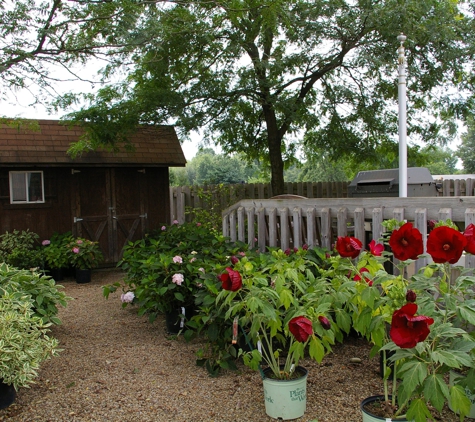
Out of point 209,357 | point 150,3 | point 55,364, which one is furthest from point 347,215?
point 150,3

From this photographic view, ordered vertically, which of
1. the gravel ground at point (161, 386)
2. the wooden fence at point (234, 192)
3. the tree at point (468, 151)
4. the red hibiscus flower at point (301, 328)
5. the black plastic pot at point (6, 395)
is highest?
the tree at point (468, 151)

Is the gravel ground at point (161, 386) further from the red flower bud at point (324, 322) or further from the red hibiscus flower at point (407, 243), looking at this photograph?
the red hibiscus flower at point (407, 243)

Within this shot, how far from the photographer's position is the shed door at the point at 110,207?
10086 mm

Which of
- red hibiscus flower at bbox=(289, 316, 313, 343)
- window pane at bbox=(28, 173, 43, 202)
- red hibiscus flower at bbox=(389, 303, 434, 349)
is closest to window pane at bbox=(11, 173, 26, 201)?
window pane at bbox=(28, 173, 43, 202)

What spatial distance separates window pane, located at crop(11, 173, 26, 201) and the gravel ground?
17.2ft

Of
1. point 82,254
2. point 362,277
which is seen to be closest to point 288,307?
point 362,277

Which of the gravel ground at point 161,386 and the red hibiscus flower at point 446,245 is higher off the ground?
the red hibiscus flower at point 446,245

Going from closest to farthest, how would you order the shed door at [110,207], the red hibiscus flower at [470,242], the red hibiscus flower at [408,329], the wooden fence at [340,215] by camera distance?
the red hibiscus flower at [408,329] → the red hibiscus flower at [470,242] → the wooden fence at [340,215] → the shed door at [110,207]

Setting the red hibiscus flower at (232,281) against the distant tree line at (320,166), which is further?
the distant tree line at (320,166)

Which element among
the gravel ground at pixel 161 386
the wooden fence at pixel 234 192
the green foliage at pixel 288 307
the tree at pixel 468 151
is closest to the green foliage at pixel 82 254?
the wooden fence at pixel 234 192

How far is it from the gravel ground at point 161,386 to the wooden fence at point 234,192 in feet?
20.3

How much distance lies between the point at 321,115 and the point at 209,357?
8.20 metres

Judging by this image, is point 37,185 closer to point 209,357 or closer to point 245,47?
point 245,47

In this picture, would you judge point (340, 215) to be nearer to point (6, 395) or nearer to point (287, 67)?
Result: point (6, 395)
